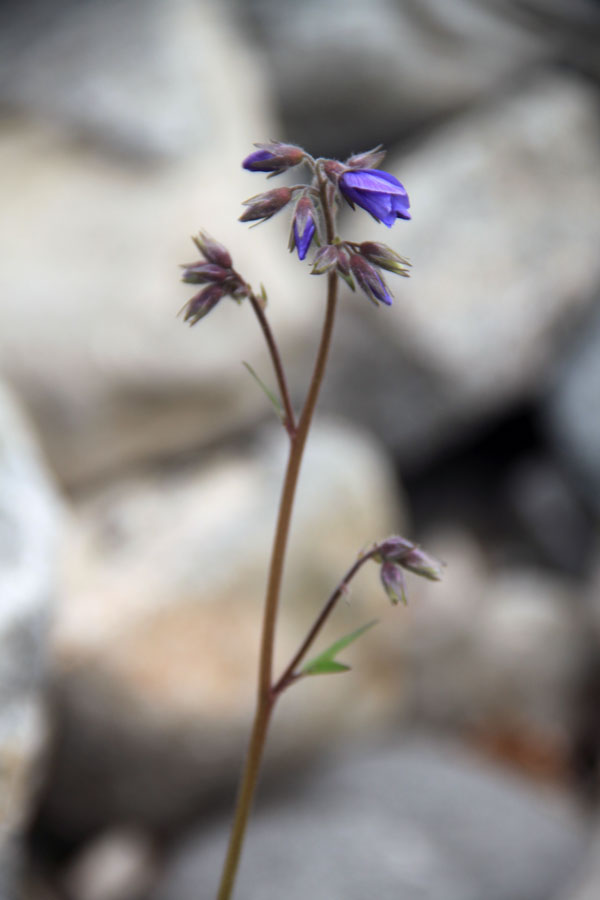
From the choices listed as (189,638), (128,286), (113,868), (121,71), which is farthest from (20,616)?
(121,71)

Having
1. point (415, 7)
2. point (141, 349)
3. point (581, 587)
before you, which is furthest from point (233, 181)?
point (581, 587)

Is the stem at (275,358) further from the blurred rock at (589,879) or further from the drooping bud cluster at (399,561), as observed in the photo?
the blurred rock at (589,879)

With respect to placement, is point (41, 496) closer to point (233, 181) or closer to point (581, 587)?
point (233, 181)

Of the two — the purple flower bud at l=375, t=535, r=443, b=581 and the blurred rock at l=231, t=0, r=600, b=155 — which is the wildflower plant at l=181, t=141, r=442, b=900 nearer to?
the purple flower bud at l=375, t=535, r=443, b=581

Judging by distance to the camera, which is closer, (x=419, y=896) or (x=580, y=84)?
(x=419, y=896)

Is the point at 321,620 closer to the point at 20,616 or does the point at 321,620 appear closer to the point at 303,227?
the point at 303,227

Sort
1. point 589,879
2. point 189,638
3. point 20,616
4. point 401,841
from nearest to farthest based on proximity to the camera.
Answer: point 20,616
point 589,879
point 401,841
point 189,638

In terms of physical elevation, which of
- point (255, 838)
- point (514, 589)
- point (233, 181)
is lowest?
point (255, 838)
